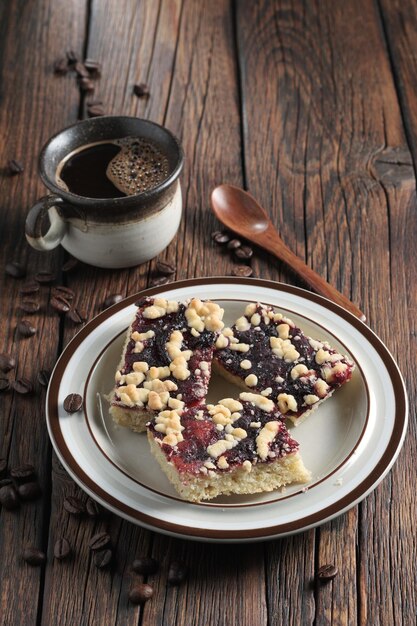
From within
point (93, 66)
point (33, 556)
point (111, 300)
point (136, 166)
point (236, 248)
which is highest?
point (136, 166)

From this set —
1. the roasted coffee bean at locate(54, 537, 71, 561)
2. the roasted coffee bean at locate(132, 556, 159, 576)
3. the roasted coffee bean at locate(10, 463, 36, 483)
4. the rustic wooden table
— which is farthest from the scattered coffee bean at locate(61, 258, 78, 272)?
the roasted coffee bean at locate(132, 556, 159, 576)

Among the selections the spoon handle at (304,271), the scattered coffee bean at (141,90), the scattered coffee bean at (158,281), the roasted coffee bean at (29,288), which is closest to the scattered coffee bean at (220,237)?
the spoon handle at (304,271)

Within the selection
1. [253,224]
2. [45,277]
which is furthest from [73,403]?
[253,224]

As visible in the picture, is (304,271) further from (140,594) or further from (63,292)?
(140,594)

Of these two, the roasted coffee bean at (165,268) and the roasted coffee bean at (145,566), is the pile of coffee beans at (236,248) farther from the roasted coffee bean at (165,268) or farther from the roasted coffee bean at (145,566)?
the roasted coffee bean at (145,566)

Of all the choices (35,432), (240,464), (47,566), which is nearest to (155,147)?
(35,432)

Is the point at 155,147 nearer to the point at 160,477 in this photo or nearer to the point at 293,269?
the point at 293,269
